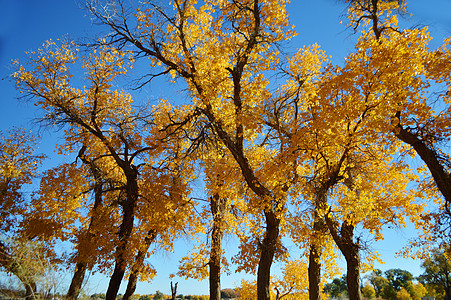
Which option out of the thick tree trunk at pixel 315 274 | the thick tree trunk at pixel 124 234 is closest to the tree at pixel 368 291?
the thick tree trunk at pixel 315 274

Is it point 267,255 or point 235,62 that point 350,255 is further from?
point 235,62

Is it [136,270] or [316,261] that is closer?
Result: [316,261]

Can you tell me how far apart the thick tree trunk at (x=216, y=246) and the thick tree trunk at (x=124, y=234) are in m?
3.41

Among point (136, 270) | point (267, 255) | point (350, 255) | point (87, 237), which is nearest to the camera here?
point (267, 255)

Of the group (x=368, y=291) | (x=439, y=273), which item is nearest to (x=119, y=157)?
(x=439, y=273)

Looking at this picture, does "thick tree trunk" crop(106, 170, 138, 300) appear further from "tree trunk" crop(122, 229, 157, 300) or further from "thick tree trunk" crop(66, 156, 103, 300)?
"thick tree trunk" crop(66, 156, 103, 300)

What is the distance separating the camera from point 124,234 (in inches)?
396

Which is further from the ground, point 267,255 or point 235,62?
point 235,62

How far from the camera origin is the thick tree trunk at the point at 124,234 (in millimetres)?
9337

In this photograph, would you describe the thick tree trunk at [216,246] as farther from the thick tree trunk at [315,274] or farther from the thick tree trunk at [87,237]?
the thick tree trunk at [87,237]

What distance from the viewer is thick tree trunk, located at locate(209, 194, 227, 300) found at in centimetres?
1080

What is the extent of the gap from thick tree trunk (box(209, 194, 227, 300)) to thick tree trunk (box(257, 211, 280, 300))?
3.77 meters

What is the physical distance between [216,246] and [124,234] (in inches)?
151

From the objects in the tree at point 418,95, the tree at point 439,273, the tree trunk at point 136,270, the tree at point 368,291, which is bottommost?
the tree at point 368,291
